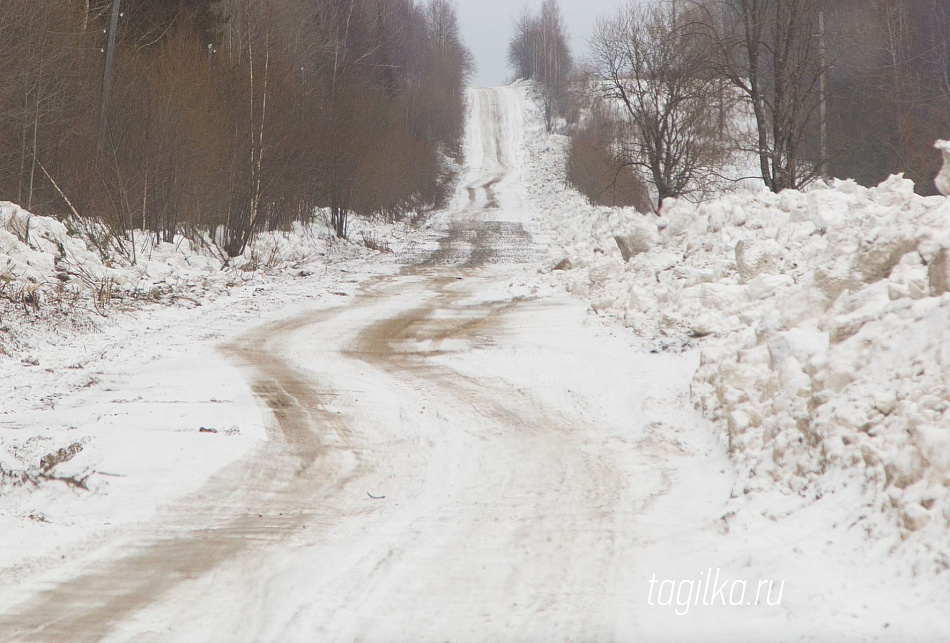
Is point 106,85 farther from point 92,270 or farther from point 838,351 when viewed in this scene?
point 838,351

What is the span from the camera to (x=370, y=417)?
18.2 feet

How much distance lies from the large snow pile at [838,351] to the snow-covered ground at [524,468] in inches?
0.7

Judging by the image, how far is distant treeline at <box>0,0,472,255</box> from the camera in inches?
549

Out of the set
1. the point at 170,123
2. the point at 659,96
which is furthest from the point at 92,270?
the point at 659,96

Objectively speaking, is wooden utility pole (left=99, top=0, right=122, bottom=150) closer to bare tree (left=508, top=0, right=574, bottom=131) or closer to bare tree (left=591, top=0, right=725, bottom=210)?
bare tree (left=591, top=0, right=725, bottom=210)

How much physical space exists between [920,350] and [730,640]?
6.16 ft

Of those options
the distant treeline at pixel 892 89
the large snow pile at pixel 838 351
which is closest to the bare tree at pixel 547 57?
the distant treeline at pixel 892 89

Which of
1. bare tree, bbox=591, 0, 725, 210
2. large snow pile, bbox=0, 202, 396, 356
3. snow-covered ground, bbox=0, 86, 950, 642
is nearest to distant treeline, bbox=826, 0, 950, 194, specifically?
bare tree, bbox=591, 0, 725, 210

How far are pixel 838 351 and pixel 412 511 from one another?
2356 millimetres

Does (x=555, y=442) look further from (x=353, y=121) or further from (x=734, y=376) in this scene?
(x=353, y=121)

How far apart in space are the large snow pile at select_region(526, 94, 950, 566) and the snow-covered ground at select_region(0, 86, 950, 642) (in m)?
0.02

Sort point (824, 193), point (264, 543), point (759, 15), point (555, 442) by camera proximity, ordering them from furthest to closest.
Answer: point (759, 15)
point (824, 193)
point (555, 442)
point (264, 543)

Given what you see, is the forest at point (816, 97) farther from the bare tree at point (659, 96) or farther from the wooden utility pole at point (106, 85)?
the wooden utility pole at point (106, 85)

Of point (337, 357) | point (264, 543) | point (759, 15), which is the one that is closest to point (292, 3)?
point (759, 15)
